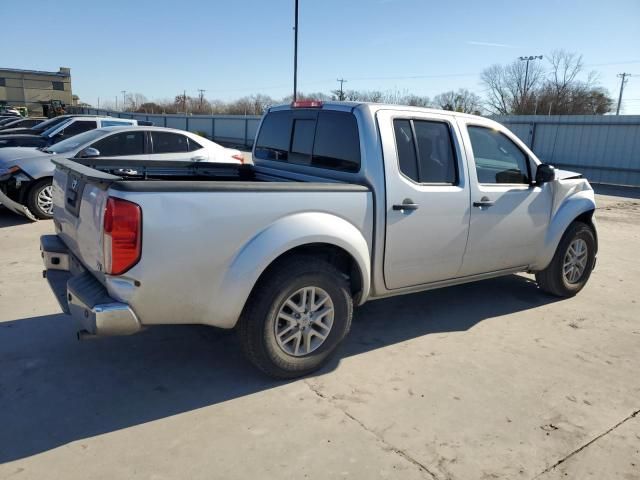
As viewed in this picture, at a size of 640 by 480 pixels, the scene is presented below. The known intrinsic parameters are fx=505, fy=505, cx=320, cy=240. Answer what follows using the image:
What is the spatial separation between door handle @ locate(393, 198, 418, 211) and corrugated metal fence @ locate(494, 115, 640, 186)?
63.4ft

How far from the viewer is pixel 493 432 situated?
3033mm

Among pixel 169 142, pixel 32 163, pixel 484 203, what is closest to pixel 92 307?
pixel 484 203

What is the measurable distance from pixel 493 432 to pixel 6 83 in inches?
4021

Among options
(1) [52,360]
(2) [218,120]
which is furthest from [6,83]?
(1) [52,360]

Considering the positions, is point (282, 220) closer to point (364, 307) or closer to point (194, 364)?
point (194, 364)

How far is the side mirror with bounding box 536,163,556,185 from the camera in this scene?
477 cm

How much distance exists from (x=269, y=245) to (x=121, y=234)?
866mm

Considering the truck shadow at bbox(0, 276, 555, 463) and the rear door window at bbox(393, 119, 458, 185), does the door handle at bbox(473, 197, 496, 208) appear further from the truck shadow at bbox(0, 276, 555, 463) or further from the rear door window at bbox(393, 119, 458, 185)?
the truck shadow at bbox(0, 276, 555, 463)

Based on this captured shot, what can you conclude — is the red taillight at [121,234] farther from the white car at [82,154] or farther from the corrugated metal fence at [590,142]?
the corrugated metal fence at [590,142]

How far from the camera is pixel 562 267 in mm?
5371

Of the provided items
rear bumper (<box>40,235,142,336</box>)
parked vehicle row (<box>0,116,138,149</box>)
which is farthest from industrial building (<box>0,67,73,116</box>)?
rear bumper (<box>40,235,142,336</box>)

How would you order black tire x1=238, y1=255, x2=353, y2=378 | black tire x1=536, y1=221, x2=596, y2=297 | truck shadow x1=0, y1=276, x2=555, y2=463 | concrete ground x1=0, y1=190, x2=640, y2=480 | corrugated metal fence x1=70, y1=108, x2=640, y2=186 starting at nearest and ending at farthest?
1. concrete ground x1=0, y1=190, x2=640, y2=480
2. truck shadow x1=0, y1=276, x2=555, y2=463
3. black tire x1=238, y1=255, x2=353, y2=378
4. black tire x1=536, y1=221, x2=596, y2=297
5. corrugated metal fence x1=70, y1=108, x2=640, y2=186

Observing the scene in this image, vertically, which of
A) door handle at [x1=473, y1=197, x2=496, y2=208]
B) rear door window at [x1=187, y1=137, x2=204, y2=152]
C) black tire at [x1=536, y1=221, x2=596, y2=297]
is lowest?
black tire at [x1=536, y1=221, x2=596, y2=297]

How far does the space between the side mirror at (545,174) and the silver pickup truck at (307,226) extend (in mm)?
14
